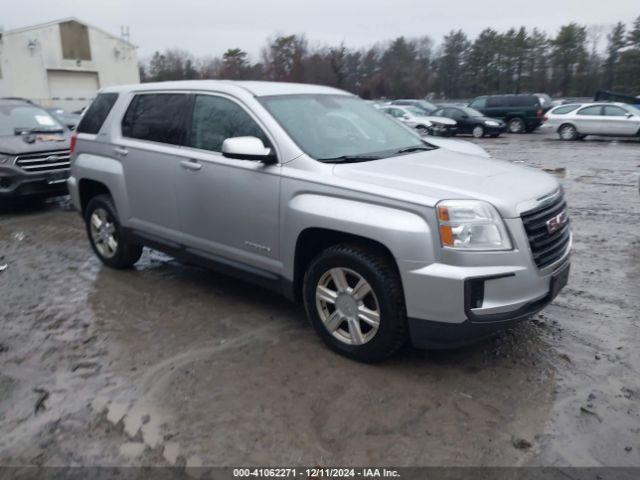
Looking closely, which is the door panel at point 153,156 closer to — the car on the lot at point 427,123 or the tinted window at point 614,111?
the car on the lot at point 427,123

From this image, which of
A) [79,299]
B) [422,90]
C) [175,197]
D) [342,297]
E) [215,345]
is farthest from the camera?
[422,90]

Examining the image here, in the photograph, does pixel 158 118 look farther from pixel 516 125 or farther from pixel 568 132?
Answer: pixel 516 125

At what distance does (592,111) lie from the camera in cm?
2047

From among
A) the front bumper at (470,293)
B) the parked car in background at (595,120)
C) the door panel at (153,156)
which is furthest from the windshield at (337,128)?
the parked car in background at (595,120)

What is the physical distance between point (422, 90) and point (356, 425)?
63.5 meters

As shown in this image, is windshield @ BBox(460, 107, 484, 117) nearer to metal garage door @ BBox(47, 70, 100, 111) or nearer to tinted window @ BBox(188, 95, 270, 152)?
tinted window @ BBox(188, 95, 270, 152)

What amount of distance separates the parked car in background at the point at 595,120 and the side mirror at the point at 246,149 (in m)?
19.6

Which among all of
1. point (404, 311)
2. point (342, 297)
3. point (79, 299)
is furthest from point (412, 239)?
point (79, 299)

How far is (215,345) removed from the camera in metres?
4.07

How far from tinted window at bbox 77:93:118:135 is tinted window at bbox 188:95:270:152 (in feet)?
4.68

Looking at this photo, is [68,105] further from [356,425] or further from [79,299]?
[356,425]

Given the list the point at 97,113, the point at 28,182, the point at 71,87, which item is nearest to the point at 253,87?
the point at 97,113

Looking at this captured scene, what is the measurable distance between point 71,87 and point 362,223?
4156cm

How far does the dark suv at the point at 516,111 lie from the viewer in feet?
80.8
